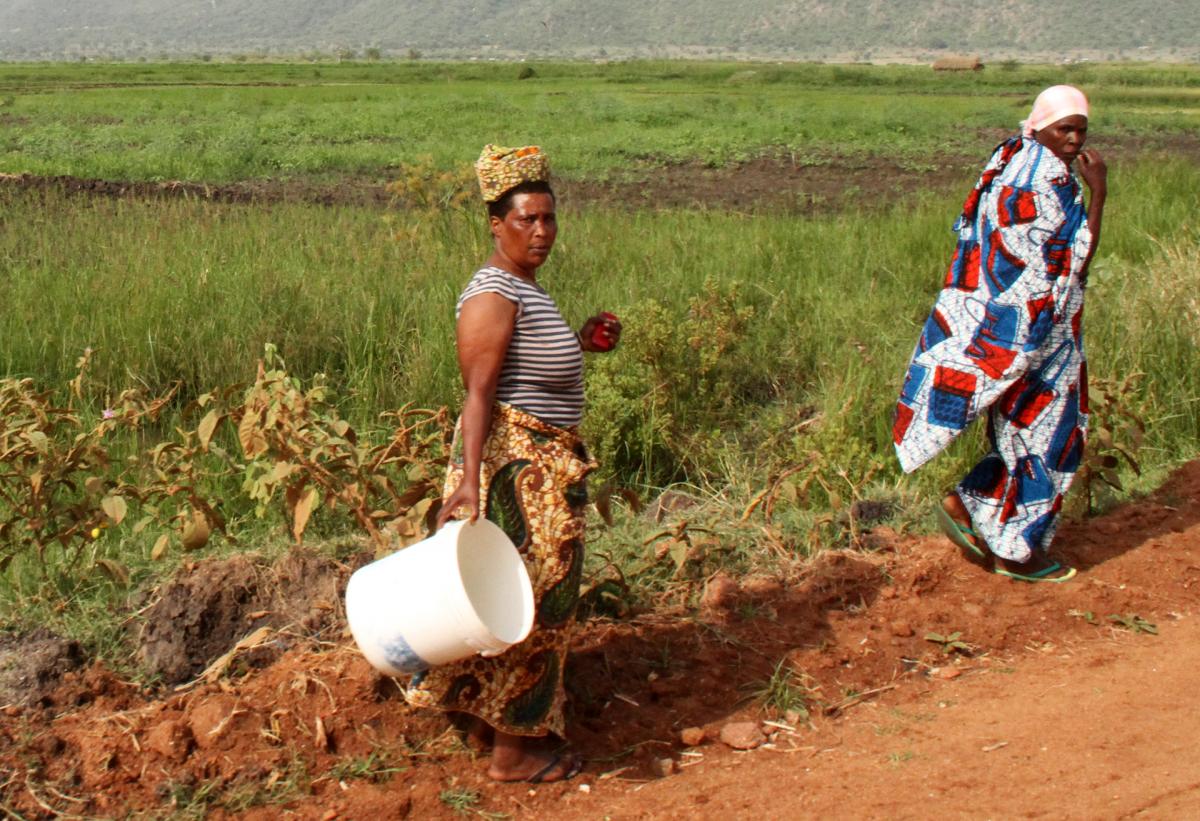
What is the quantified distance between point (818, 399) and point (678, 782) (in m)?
3.79

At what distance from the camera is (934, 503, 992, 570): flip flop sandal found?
15.1ft

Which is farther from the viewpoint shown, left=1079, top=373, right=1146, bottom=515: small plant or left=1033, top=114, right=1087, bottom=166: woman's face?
left=1079, top=373, right=1146, bottom=515: small plant

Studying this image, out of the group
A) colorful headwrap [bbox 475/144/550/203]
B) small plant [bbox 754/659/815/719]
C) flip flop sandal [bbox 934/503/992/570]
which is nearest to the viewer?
colorful headwrap [bbox 475/144/550/203]

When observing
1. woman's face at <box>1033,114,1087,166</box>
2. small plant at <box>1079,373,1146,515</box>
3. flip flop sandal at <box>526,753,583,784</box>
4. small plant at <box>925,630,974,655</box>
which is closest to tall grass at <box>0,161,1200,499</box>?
small plant at <box>1079,373,1146,515</box>

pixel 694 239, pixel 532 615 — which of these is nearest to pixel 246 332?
pixel 694 239

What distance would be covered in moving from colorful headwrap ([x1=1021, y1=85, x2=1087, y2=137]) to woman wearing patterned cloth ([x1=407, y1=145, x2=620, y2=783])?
1.83 meters

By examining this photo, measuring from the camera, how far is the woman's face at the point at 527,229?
10.7 feet

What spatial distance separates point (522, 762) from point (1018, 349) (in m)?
2.08

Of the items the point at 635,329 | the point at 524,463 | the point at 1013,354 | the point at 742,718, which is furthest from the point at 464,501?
the point at 635,329

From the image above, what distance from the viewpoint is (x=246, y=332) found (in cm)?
703

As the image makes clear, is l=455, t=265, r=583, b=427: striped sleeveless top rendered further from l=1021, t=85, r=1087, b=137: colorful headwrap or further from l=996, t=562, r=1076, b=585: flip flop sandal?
l=996, t=562, r=1076, b=585: flip flop sandal

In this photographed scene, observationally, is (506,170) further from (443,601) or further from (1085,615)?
(1085,615)

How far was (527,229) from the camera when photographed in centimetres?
327

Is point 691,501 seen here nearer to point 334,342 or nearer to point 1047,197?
point 1047,197
